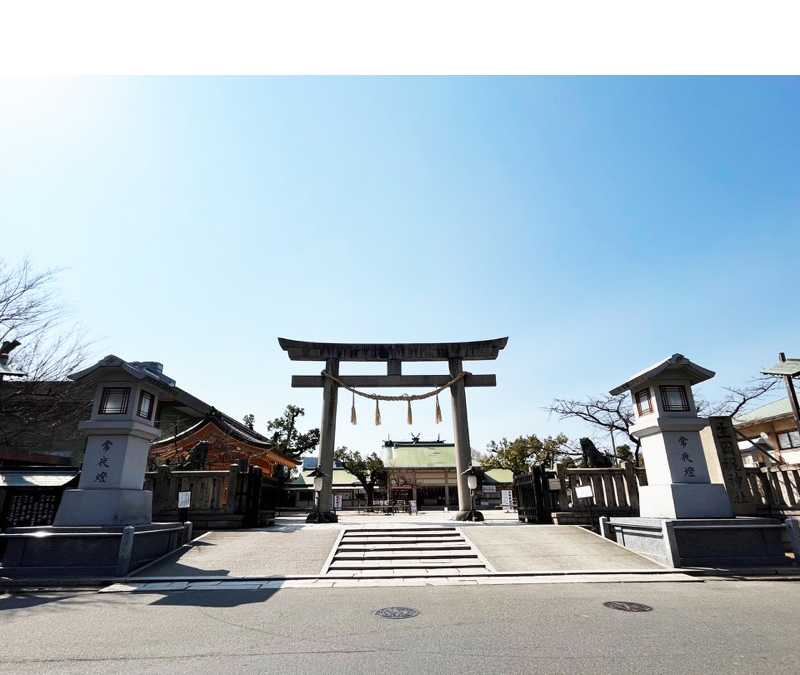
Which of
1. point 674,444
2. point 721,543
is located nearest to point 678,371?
point 674,444

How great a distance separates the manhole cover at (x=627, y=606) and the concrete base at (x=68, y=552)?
8.27 meters

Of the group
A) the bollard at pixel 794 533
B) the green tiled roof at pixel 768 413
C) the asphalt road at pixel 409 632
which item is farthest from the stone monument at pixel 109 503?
the green tiled roof at pixel 768 413

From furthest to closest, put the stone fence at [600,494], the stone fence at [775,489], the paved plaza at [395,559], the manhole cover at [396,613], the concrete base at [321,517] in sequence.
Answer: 1. the concrete base at [321,517]
2. the stone fence at [600,494]
3. the stone fence at [775,489]
4. the paved plaza at [395,559]
5. the manhole cover at [396,613]

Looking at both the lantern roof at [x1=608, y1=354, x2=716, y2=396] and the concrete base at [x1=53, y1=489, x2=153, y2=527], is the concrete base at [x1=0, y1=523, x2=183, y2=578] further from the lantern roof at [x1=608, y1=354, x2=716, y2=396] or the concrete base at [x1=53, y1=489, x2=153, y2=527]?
the lantern roof at [x1=608, y1=354, x2=716, y2=396]

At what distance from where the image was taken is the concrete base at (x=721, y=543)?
8258 millimetres

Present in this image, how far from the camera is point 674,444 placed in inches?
356

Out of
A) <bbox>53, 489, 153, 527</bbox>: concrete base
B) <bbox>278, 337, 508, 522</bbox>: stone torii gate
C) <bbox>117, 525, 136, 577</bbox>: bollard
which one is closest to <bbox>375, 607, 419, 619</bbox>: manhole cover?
<bbox>117, 525, 136, 577</bbox>: bollard

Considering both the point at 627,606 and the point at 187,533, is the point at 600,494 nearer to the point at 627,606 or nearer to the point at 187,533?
the point at 627,606

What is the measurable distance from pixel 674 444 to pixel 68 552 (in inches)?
479

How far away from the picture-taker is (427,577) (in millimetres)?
8320

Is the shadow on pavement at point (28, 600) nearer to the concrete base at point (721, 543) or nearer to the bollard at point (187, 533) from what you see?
the bollard at point (187, 533)

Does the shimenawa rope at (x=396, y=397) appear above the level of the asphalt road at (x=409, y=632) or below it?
above

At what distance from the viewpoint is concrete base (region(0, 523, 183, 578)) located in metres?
7.93

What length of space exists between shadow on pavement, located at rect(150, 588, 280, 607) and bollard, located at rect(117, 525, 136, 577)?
1582 mm
